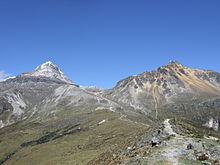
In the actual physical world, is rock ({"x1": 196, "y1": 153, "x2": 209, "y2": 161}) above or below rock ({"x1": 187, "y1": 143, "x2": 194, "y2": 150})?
below

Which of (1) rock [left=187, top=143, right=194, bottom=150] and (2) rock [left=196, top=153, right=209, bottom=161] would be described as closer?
(2) rock [left=196, top=153, right=209, bottom=161]

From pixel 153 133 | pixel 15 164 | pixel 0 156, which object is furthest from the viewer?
pixel 0 156

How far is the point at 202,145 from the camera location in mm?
39094

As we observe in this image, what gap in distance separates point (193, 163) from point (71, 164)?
219ft

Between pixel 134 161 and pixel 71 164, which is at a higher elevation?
pixel 134 161

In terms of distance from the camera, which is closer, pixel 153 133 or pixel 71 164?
pixel 153 133

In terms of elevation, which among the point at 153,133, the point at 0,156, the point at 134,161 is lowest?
the point at 0,156

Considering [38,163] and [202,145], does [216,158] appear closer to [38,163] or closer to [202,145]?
[202,145]

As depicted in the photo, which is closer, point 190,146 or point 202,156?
point 202,156

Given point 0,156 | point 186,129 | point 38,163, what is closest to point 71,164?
point 38,163

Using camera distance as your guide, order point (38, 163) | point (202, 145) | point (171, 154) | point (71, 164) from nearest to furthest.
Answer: point (171, 154) → point (202, 145) → point (71, 164) → point (38, 163)

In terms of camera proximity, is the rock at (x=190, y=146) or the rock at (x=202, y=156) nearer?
the rock at (x=202, y=156)

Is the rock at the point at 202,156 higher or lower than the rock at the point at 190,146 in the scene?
lower

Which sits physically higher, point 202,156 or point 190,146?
point 190,146
